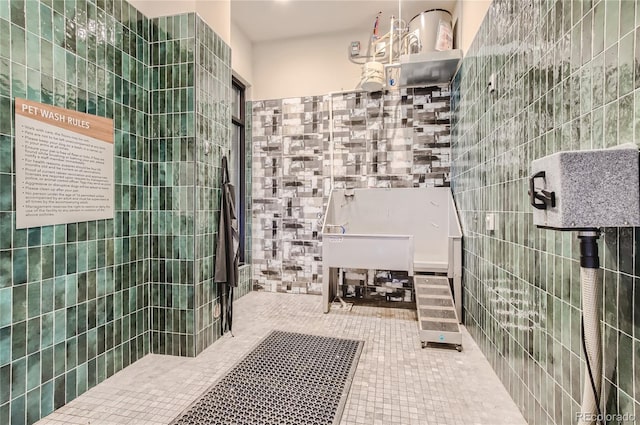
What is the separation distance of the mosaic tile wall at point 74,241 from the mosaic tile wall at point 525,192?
274cm

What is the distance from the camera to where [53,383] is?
189cm

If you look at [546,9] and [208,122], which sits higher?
[546,9]

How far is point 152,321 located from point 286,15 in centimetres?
393

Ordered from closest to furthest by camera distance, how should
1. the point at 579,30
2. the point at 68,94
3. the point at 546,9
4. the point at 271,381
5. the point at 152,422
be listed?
the point at 579,30, the point at 546,9, the point at 152,422, the point at 68,94, the point at 271,381

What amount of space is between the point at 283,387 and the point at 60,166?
199 cm

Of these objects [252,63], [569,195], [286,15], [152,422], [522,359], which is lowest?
[152,422]

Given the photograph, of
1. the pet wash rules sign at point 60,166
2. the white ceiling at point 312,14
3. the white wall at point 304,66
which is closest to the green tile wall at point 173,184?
the pet wash rules sign at point 60,166

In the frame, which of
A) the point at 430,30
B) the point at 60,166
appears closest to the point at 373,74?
the point at 430,30

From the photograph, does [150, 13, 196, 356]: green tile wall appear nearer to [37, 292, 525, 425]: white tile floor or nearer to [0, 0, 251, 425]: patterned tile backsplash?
[0, 0, 251, 425]: patterned tile backsplash

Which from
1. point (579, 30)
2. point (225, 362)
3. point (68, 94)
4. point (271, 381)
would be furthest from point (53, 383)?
point (579, 30)

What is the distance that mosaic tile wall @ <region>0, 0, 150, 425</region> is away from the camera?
1.68m

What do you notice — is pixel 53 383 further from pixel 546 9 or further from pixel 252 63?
pixel 252 63

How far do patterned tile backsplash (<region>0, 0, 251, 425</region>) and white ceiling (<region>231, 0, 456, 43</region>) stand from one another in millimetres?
1421

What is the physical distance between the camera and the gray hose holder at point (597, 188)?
3.09 ft
